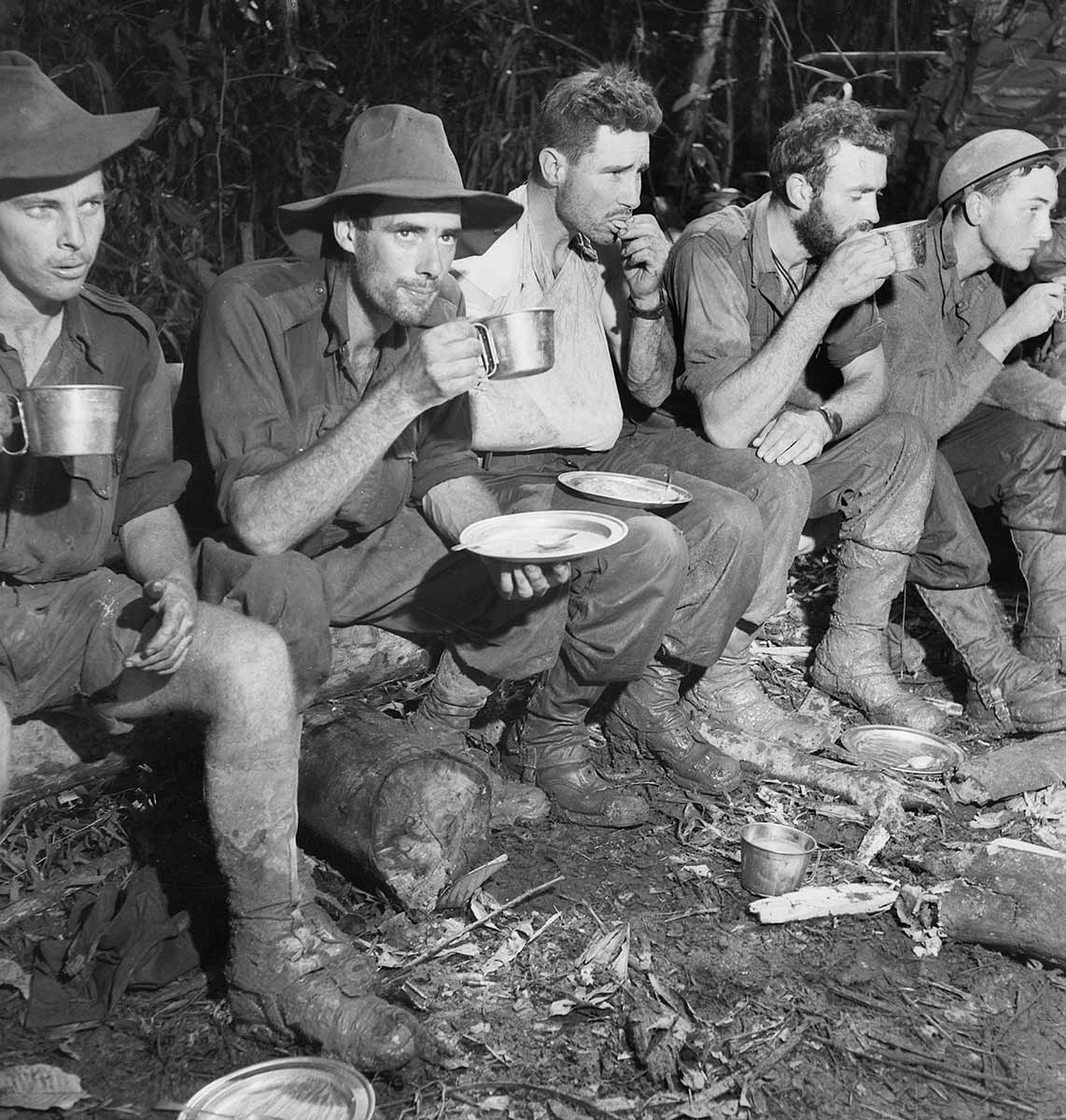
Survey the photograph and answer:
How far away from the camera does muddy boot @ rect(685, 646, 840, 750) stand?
4.88 metres

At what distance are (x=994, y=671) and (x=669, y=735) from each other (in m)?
1.63

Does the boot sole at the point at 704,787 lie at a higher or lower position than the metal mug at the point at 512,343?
lower

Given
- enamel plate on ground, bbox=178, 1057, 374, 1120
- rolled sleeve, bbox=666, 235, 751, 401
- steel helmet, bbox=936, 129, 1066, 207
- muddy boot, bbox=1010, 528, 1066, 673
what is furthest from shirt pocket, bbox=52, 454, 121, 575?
steel helmet, bbox=936, 129, 1066, 207

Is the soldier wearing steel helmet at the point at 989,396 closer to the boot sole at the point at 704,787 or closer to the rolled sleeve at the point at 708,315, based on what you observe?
the rolled sleeve at the point at 708,315

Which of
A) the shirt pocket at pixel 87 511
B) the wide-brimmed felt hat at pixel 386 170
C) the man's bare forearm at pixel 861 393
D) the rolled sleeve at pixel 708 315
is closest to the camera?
the shirt pocket at pixel 87 511

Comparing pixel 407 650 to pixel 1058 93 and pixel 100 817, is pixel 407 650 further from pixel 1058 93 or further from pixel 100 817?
pixel 1058 93

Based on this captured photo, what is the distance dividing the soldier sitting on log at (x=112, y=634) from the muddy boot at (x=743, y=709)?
83.8 inches

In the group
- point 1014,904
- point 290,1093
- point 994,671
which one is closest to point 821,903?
point 1014,904

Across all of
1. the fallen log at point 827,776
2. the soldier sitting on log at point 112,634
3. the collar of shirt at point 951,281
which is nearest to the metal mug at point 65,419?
the soldier sitting on log at point 112,634

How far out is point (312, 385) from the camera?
3666 millimetres

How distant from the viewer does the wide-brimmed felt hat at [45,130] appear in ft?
9.53

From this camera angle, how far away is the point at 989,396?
5.80 meters

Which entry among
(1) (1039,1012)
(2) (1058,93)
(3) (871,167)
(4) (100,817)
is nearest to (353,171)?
(4) (100,817)

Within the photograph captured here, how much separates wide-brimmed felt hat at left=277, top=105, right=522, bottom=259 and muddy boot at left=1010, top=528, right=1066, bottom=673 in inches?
121
